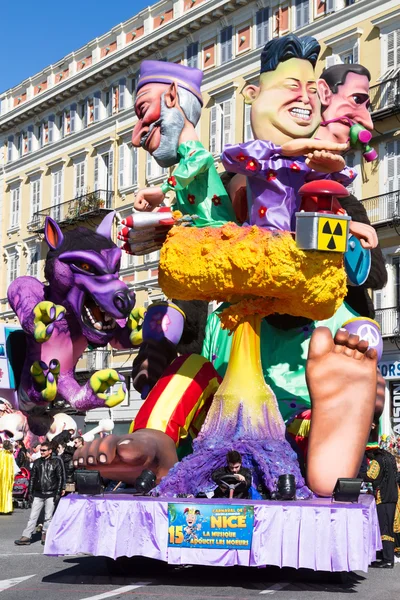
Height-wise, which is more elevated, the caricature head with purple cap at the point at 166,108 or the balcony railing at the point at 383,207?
the balcony railing at the point at 383,207

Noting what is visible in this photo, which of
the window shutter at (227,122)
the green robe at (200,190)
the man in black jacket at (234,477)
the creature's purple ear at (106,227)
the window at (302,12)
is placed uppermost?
the window at (302,12)

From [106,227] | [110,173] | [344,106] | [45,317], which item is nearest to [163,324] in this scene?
[344,106]

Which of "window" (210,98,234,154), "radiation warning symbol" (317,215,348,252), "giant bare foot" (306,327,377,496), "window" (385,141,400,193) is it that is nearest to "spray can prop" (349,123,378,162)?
"radiation warning symbol" (317,215,348,252)

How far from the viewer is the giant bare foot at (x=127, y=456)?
9648mm

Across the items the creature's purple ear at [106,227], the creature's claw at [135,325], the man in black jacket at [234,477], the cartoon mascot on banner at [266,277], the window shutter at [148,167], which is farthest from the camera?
the window shutter at [148,167]

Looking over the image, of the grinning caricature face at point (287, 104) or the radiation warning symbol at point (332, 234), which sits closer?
the radiation warning symbol at point (332, 234)

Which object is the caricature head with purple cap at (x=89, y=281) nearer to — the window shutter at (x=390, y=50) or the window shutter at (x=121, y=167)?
the window shutter at (x=390, y=50)

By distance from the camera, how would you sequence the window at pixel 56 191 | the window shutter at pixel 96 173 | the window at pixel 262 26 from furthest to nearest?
the window at pixel 56 191 < the window shutter at pixel 96 173 < the window at pixel 262 26

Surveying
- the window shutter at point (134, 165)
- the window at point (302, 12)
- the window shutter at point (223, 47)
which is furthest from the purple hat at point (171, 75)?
the window shutter at point (134, 165)

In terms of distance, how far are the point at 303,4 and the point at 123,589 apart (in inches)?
946

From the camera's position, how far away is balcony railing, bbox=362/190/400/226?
2692cm

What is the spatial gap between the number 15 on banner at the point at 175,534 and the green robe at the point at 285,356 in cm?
228

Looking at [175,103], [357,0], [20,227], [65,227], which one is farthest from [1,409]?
[20,227]

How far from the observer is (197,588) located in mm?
8914
